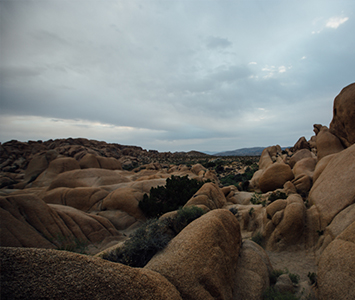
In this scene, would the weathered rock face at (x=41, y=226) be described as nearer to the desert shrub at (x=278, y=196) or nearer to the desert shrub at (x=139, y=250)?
the desert shrub at (x=139, y=250)

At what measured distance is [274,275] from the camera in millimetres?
6395

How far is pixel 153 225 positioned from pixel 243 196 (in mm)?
13298

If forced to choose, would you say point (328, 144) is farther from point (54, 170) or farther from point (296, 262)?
point (54, 170)

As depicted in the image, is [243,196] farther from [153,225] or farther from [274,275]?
[153,225]

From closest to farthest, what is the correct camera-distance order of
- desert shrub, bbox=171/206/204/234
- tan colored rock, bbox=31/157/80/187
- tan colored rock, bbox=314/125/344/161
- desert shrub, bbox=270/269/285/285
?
1. desert shrub, bbox=270/269/285/285
2. desert shrub, bbox=171/206/204/234
3. tan colored rock, bbox=314/125/344/161
4. tan colored rock, bbox=31/157/80/187

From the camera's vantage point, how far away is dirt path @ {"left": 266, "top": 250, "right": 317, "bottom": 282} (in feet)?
22.8

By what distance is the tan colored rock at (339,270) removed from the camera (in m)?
4.60

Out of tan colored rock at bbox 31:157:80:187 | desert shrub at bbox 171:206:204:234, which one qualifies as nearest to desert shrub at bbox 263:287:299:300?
desert shrub at bbox 171:206:204:234

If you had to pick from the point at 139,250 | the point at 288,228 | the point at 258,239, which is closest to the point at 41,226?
the point at 139,250

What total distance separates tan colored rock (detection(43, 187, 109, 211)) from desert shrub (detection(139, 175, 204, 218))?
383 centimetres

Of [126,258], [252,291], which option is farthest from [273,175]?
[126,258]

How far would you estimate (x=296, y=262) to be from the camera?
24.7 feet

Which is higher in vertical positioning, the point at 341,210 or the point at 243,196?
the point at 341,210

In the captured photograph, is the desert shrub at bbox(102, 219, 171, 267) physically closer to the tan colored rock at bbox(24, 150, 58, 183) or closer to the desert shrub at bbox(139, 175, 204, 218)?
the desert shrub at bbox(139, 175, 204, 218)
